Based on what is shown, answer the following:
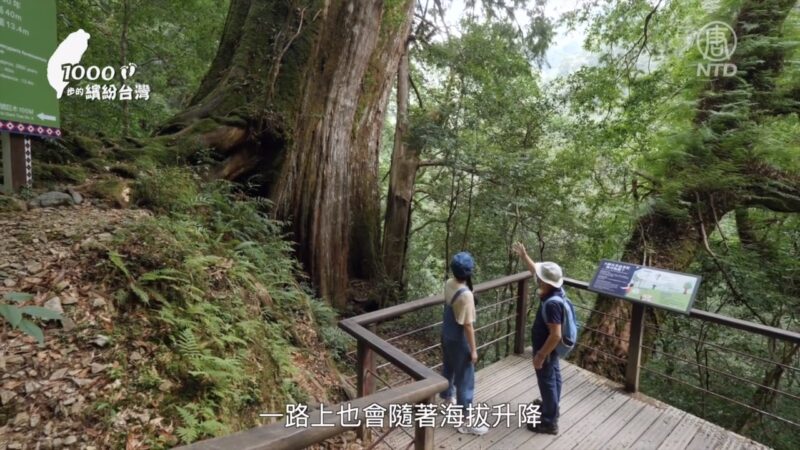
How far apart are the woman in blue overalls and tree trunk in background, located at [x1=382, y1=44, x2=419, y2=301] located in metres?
5.07

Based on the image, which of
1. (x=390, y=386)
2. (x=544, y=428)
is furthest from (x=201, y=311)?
(x=544, y=428)

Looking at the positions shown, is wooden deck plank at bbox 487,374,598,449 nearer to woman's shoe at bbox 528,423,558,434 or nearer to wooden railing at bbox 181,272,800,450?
woman's shoe at bbox 528,423,558,434

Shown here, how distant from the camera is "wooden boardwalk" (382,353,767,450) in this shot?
9.97ft

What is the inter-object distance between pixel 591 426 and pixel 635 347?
91 cm

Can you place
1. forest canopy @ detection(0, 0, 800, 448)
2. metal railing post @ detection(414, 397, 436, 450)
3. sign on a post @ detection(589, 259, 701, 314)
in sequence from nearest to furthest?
metal railing post @ detection(414, 397, 436, 450)
sign on a post @ detection(589, 259, 701, 314)
forest canopy @ detection(0, 0, 800, 448)

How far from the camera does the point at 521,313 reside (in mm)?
4340

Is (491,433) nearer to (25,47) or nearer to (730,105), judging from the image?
(25,47)

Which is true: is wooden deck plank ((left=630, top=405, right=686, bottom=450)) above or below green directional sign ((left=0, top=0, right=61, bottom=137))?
below

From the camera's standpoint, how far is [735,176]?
4914 mm

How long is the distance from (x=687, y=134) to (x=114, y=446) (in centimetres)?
642

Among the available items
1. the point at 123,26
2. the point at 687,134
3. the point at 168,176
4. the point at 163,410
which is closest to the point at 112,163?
the point at 168,176

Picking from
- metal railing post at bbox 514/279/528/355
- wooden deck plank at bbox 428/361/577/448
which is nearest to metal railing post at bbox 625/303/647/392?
wooden deck plank at bbox 428/361/577/448

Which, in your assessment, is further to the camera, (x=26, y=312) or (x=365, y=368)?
(x=365, y=368)

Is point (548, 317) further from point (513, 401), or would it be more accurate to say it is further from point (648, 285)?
point (648, 285)
